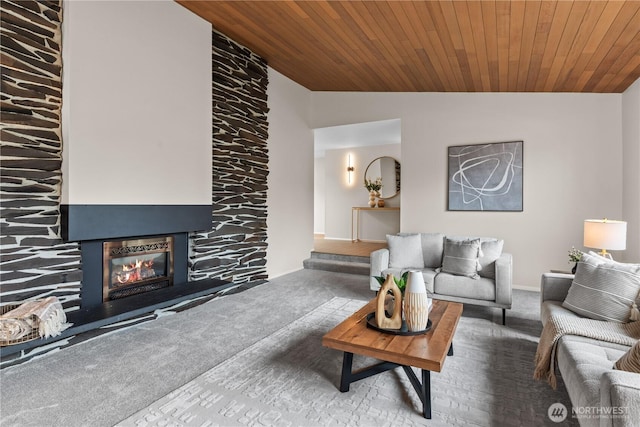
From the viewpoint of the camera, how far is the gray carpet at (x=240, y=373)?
74.2 inches

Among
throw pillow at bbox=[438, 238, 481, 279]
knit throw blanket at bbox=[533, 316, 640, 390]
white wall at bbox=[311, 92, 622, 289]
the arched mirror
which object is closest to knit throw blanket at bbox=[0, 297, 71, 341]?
knit throw blanket at bbox=[533, 316, 640, 390]

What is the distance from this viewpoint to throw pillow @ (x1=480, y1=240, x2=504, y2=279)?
3.66m

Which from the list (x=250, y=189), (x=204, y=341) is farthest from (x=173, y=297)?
(x=250, y=189)

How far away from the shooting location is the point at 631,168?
3934 mm

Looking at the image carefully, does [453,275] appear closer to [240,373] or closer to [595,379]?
[595,379]

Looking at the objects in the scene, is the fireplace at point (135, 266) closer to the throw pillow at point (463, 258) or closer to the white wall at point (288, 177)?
the white wall at point (288, 177)

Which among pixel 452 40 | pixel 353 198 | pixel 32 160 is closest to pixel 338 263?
pixel 353 198

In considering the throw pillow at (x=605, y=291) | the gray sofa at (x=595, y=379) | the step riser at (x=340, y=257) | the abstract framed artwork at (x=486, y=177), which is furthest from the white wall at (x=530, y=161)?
the throw pillow at (x=605, y=291)

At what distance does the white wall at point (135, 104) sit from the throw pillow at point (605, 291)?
3615mm

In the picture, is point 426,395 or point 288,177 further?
point 288,177

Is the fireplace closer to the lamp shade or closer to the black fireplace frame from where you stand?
the black fireplace frame

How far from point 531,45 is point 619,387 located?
3235 mm

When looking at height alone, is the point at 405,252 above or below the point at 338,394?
above

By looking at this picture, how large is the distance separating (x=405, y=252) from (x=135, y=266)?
304cm
